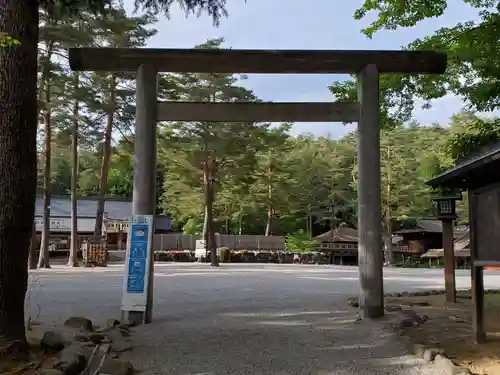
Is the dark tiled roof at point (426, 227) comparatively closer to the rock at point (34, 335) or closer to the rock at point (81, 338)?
the rock at point (34, 335)

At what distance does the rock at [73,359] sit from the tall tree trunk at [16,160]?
49 cm

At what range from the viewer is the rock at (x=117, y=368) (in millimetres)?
4047

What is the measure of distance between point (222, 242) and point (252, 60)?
23.2 metres

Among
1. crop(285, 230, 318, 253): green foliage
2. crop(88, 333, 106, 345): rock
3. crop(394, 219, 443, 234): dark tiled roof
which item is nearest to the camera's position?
crop(88, 333, 106, 345): rock

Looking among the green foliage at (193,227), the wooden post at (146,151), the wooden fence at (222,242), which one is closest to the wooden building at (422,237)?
the wooden fence at (222,242)

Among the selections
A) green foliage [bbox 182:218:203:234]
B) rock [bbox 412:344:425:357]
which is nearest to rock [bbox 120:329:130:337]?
rock [bbox 412:344:425:357]

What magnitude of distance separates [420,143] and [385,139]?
12.8 feet

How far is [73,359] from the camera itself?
161 inches

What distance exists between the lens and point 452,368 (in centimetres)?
424

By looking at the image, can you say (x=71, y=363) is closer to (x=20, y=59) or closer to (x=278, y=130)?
(x=20, y=59)

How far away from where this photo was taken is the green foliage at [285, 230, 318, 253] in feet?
97.8

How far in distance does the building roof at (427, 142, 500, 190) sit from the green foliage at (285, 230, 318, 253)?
23784 mm

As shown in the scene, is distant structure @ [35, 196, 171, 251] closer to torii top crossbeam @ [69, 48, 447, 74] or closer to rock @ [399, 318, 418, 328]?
torii top crossbeam @ [69, 48, 447, 74]

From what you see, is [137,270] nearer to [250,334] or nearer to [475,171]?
[250,334]
